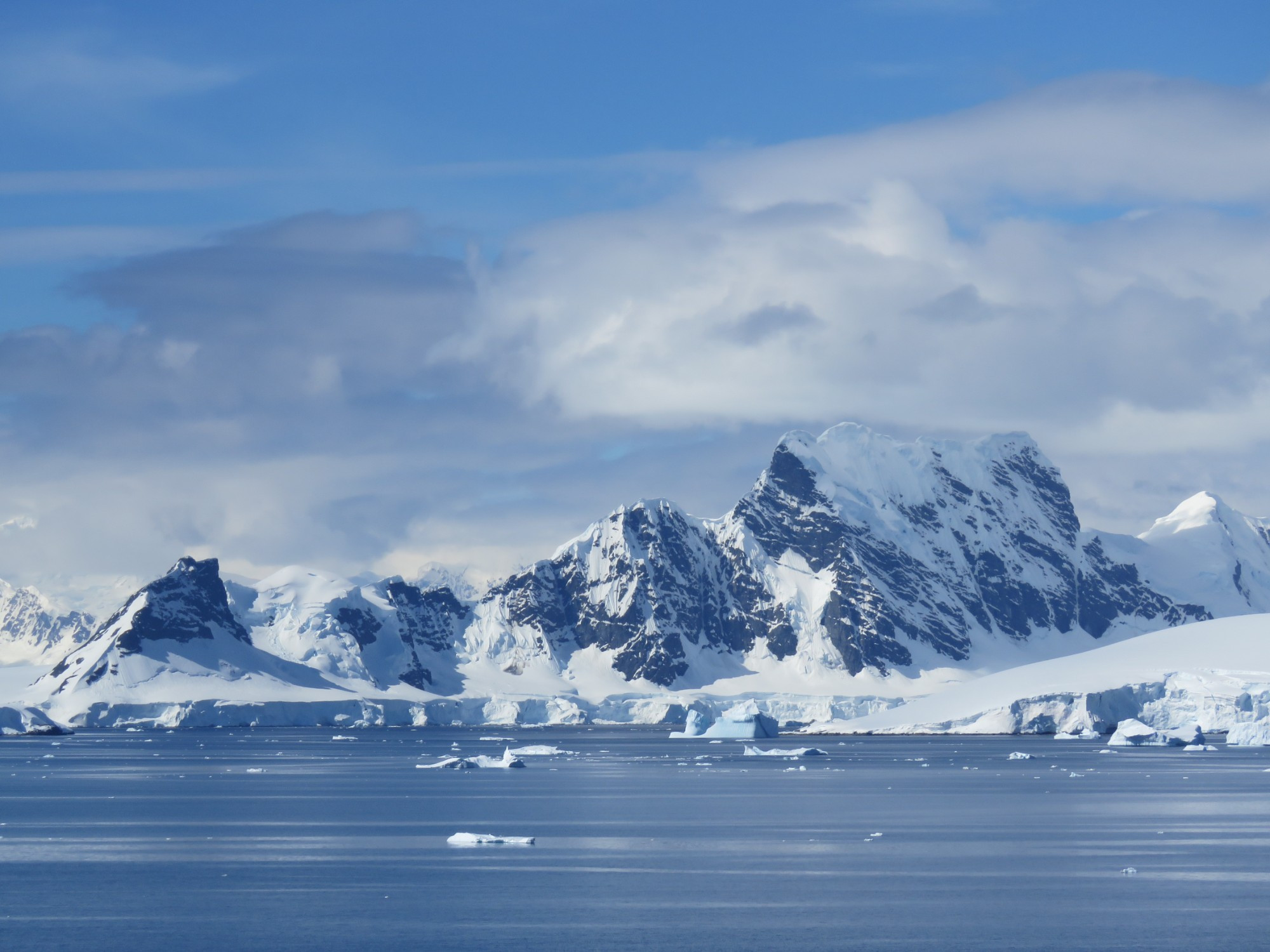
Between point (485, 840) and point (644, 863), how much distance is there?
8.29 meters

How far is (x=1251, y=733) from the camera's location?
153500 mm

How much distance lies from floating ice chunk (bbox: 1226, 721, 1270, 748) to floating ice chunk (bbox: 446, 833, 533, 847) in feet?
340

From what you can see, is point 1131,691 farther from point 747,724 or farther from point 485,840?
point 485,840

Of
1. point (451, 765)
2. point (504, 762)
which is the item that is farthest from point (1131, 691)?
point (451, 765)

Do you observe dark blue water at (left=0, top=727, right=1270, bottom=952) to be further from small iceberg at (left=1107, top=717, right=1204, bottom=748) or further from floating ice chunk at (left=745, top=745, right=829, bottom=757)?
small iceberg at (left=1107, top=717, right=1204, bottom=748)

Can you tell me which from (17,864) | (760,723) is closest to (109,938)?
(17,864)

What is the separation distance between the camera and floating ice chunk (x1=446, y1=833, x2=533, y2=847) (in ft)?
207

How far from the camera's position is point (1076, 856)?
59438 mm

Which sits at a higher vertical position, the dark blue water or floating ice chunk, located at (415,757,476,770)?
floating ice chunk, located at (415,757,476,770)

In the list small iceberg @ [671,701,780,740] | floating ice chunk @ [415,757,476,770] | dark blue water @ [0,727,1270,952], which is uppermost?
small iceberg @ [671,701,780,740]

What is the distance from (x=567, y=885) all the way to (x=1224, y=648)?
138 metres

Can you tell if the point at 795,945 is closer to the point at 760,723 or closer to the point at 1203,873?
the point at 1203,873

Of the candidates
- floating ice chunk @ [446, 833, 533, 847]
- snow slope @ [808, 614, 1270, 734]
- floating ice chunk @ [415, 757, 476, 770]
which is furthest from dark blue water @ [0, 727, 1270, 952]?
snow slope @ [808, 614, 1270, 734]

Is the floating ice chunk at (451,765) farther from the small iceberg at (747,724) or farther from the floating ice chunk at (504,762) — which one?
the small iceberg at (747,724)
